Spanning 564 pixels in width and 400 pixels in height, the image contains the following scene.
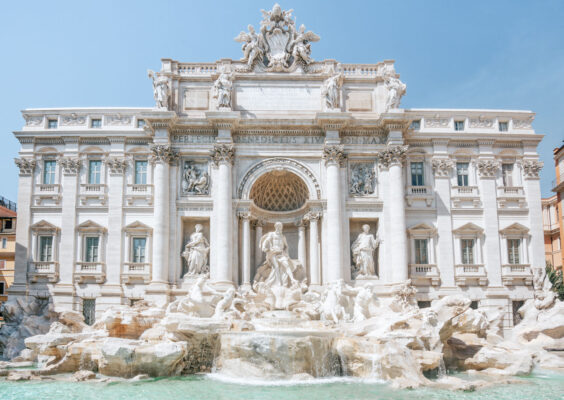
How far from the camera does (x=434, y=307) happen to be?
24000 millimetres

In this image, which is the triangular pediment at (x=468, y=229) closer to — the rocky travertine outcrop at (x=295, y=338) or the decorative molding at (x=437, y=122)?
the rocky travertine outcrop at (x=295, y=338)

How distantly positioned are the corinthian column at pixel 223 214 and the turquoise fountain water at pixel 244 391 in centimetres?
906

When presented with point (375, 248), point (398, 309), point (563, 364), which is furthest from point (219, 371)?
point (563, 364)

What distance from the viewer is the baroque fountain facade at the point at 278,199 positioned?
27.8 metres

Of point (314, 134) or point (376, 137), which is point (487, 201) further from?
point (314, 134)

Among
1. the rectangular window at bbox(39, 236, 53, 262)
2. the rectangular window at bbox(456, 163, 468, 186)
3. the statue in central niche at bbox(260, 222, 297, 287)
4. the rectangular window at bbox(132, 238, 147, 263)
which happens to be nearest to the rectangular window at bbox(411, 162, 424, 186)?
the rectangular window at bbox(456, 163, 468, 186)

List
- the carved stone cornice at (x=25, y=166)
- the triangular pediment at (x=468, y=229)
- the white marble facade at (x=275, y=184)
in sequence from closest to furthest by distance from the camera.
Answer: the white marble facade at (x=275, y=184) → the triangular pediment at (x=468, y=229) → the carved stone cornice at (x=25, y=166)

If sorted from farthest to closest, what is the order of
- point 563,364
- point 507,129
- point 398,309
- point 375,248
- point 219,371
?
point 507,129 < point 375,248 < point 398,309 < point 563,364 < point 219,371

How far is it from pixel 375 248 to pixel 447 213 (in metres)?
4.46

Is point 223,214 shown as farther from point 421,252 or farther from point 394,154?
point 421,252

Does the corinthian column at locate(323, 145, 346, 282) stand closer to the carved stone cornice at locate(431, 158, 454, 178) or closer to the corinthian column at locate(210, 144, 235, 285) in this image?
the corinthian column at locate(210, 144, 235, 285)

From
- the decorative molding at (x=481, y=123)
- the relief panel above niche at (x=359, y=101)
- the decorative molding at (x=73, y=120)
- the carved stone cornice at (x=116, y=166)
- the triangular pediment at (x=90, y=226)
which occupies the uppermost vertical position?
the relief panel above niche at (x=359, y=101)

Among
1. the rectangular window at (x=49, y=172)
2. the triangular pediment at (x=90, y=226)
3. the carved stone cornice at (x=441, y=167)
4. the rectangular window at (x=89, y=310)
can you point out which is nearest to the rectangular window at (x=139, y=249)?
the triangular pediment at (x=90, y=226)

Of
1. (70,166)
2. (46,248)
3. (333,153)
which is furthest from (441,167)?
(46,248)
